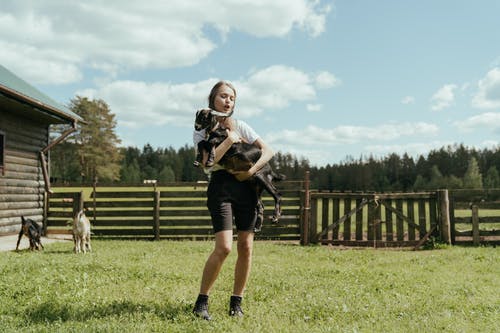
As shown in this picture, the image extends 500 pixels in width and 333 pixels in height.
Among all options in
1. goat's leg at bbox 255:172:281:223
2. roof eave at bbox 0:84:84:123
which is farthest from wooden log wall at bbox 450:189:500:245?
roof eave at bbox 0:84:84:123

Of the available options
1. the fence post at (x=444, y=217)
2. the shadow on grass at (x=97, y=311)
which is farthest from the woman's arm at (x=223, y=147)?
the fence post at (x=444, y=217)

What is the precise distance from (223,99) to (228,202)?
882 mm

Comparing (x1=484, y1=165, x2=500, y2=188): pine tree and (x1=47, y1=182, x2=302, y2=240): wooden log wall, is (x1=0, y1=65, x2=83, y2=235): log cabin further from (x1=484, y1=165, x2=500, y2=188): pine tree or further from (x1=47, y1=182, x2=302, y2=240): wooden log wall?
(x1=484, y1=165, x2=500, y2=188): pine tree

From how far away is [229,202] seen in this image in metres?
4.04

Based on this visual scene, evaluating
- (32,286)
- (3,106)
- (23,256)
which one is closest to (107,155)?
(3,106)

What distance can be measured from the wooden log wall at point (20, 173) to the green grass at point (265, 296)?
5.84 meters

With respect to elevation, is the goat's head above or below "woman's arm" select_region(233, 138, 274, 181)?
above

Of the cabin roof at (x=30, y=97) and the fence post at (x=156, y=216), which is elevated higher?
the cabin roof at (x=30, y=97)

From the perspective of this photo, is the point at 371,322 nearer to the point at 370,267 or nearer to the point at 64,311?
the point at 64,311

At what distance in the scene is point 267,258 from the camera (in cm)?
878

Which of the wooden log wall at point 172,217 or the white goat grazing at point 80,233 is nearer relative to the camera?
the white goat grazing at point 80,233

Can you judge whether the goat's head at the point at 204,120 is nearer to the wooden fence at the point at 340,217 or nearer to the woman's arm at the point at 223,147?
the woman's arm at the point at 223,147

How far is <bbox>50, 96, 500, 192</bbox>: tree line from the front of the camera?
52969 mm

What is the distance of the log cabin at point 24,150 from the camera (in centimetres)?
1312
